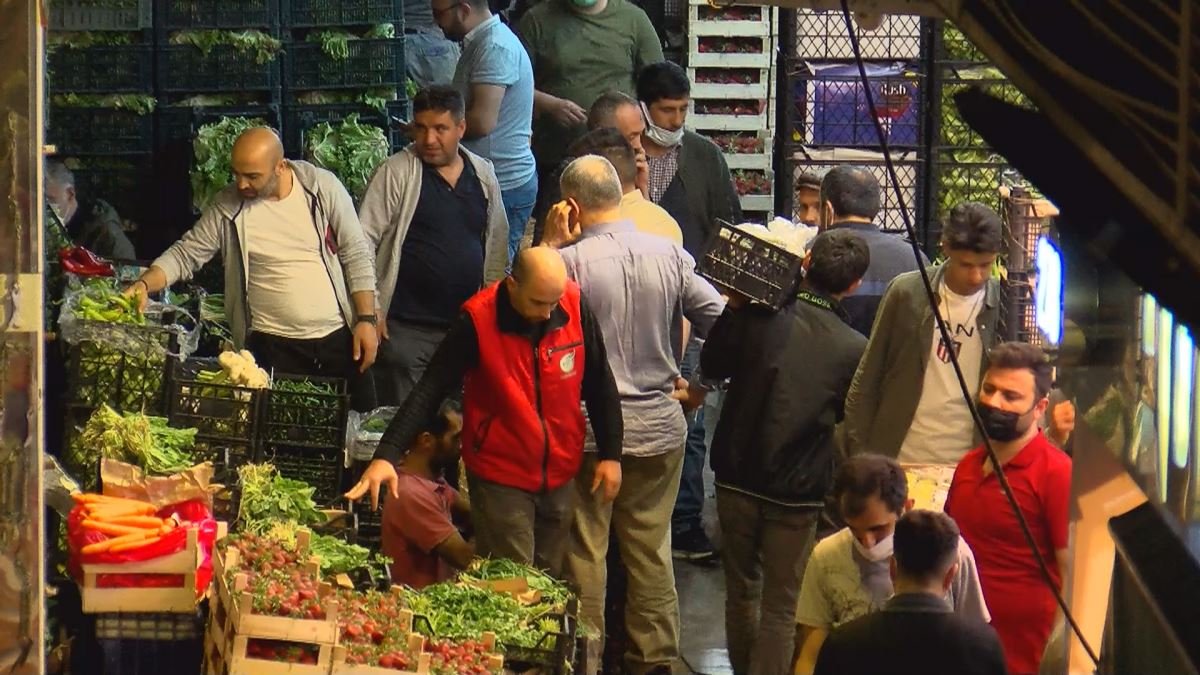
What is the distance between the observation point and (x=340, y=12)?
1114 cm

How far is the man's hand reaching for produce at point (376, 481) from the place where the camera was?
7.16 meters

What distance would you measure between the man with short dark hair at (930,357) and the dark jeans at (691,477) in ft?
7.43

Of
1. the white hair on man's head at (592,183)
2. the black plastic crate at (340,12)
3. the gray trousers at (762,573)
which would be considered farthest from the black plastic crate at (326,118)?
the gray trousers at (762,573)

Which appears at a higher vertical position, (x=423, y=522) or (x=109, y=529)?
(x=109, y=529)

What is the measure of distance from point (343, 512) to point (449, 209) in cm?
237

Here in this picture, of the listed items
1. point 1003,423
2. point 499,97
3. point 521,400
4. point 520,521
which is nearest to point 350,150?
point 499,97

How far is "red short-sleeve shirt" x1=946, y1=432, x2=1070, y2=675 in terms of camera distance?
256 inches

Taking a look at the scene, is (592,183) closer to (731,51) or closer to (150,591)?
(150,591)

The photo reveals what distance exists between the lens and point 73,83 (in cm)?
1105

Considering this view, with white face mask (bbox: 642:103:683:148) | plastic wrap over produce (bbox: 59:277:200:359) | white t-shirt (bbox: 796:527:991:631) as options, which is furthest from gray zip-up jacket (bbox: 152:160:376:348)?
white t-shirt (bbox: 796:527:991:631)

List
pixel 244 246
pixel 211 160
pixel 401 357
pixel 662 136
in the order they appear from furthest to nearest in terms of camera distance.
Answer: pixel 211 160
pixel 662 136
pixel 401 357
pixel 244 246

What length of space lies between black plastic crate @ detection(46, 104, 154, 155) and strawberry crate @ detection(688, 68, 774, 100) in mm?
3458

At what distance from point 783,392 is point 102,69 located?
5.21 m

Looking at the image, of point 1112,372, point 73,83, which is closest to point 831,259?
point 1112,372
